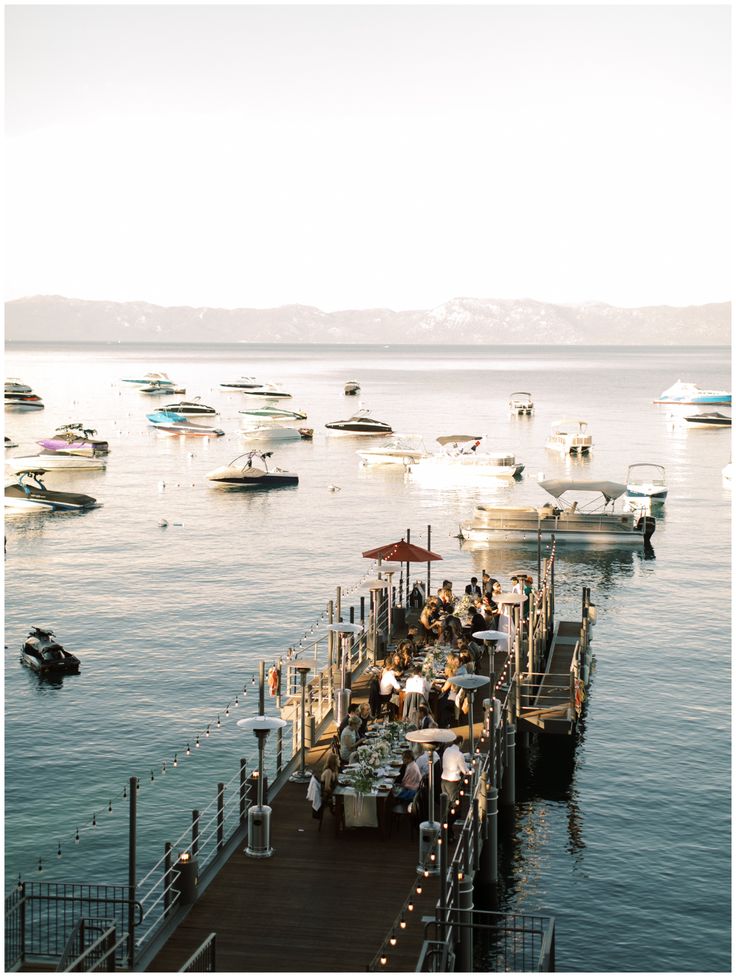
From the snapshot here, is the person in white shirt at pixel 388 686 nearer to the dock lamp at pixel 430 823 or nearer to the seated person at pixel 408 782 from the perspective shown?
the seated person at pixel 408 782

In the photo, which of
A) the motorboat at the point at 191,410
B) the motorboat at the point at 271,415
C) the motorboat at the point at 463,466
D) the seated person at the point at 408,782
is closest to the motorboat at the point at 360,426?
the motorboat at the point at 271,415

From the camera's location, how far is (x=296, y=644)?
48.4m

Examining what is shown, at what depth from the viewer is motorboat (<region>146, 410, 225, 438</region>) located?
140000 millimetres

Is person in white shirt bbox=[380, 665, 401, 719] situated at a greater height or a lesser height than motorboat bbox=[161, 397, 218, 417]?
lesser

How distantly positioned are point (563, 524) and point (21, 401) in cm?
12392

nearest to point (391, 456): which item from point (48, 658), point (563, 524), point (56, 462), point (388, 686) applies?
point (56, 462)

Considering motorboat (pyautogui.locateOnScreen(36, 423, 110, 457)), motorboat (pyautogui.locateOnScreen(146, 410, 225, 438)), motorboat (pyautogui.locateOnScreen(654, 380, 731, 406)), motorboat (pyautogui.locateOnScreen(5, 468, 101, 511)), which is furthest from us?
motorboat (pyautogui.locateOnScreen(654, 380, 731, 406))

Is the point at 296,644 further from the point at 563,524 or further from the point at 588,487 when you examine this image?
the point at 588,487

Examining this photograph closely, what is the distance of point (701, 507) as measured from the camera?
8975 centimetres

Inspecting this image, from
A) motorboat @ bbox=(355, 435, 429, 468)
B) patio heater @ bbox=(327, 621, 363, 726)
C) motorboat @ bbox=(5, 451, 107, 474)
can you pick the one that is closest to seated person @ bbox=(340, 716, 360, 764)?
patio heater @ bbox=(327, 621, 363, 726)

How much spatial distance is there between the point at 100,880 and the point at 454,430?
125 meters

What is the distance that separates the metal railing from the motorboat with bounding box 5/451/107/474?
9170cm

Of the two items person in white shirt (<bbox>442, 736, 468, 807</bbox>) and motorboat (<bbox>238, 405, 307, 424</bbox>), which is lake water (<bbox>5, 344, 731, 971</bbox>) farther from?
motorboat (<bbox>238, 405, 307, 424</bbox>)

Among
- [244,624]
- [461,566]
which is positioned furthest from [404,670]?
[461,566]
